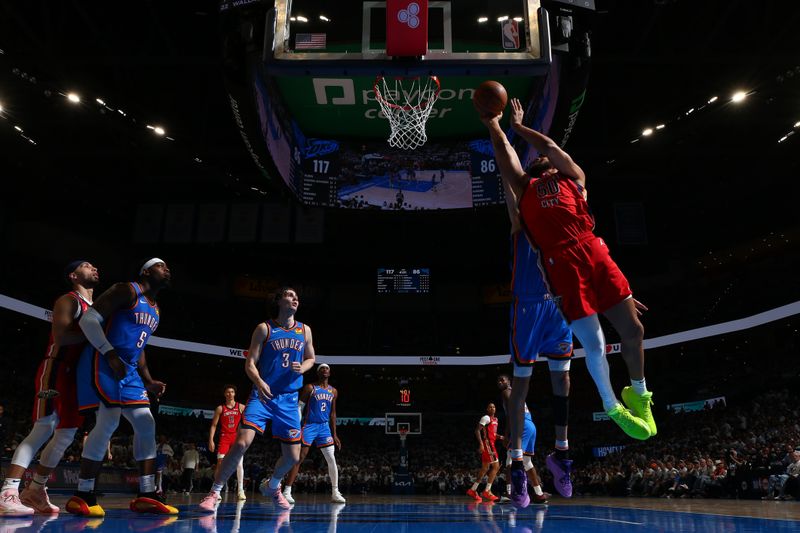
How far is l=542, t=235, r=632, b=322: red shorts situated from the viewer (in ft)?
11.0

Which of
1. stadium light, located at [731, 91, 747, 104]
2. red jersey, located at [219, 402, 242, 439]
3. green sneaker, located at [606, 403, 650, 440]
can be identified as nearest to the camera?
green sneaker, located at [606, 403, 650, 440]

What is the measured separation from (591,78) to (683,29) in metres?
2.17

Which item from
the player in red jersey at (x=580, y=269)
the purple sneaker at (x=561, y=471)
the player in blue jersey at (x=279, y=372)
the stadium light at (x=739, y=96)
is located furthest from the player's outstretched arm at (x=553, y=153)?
the stadium light at (x=739, y=96)

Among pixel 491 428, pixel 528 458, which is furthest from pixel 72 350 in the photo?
pixel 491 428

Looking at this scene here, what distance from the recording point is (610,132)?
1652 centimetres

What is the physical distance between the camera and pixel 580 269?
3.40 m


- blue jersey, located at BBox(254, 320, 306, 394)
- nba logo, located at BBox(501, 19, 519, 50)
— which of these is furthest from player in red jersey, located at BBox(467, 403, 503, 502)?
nba logo, located at BBox(501, 19, 519, 50)

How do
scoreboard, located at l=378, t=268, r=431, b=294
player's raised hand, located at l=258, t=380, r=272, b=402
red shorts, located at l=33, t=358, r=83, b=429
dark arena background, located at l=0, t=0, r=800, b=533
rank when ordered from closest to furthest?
red shorts, located at l=33, t=358, r=83, b=429, player's raised hand, located at l=258, t=380, r=272, b=402, dark arena background, located at l=0, t=0, r=800, b=533, scoreboard, located at l=378, t=268, r=431, b=294

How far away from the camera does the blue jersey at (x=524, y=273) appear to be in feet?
15.3

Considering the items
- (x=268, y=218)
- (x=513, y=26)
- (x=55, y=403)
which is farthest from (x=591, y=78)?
(x=55, y=403)

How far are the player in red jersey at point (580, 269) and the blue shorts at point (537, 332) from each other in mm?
1019

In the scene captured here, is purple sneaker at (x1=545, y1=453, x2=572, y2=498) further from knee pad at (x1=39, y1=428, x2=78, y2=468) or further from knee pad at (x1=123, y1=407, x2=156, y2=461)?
knee pad at (x1=39, y1=428, x2=78, y2=468)

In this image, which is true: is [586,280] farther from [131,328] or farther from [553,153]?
[131,328]

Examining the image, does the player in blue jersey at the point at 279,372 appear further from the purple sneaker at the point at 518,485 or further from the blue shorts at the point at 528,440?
the blue shorts at the point at 528,440
